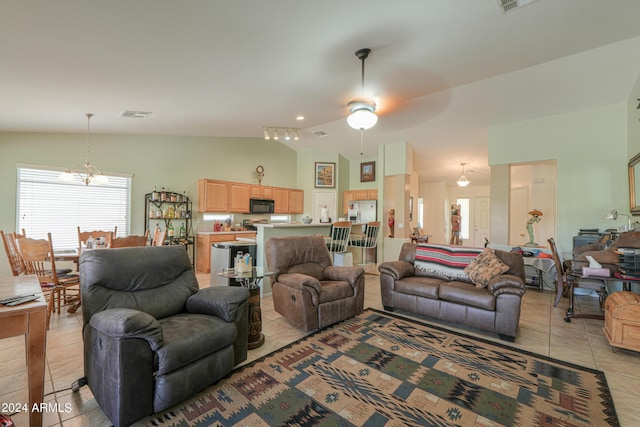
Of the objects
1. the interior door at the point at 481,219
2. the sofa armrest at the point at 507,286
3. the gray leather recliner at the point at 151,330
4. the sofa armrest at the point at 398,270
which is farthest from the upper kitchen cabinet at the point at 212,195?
the interior door at the point at 481,219

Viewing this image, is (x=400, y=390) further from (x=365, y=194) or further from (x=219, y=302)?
(x=365, y=194)

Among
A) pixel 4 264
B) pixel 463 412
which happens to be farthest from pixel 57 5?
pixel 4 264

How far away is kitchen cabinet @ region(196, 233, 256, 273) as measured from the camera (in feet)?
20.6

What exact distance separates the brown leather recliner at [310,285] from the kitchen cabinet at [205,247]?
3.35m

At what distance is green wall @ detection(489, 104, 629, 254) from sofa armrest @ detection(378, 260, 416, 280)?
3016mm

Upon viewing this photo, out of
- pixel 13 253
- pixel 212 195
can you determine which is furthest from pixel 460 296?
pixel 212 195

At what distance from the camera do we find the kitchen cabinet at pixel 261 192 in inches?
292

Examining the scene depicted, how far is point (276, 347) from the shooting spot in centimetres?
268

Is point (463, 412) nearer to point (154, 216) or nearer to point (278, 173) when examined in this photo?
point (154, 216)

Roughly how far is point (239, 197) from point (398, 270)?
4746mm

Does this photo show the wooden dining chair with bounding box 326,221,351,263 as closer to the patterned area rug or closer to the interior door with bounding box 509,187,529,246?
the patterned area rug

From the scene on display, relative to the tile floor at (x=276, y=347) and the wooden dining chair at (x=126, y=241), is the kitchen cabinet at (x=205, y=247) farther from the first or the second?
the tile floor at (x=276, y=347)

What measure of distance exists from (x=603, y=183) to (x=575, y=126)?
1023 millimetres

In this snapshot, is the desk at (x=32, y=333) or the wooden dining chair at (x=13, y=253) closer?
the desk at (x=32, y=333)
